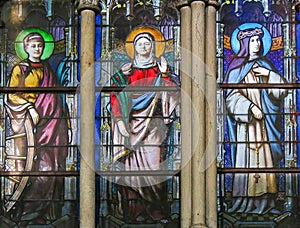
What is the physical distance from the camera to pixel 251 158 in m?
12.2

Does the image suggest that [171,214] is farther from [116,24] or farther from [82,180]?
[116,24]

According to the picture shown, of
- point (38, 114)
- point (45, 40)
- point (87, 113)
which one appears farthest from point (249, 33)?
point (38, 114)

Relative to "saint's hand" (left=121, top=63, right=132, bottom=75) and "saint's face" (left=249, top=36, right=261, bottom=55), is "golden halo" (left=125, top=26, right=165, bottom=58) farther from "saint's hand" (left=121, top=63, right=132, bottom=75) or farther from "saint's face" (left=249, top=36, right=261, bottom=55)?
"saint's face" (left=249, top=36, right=261, bottom=55)

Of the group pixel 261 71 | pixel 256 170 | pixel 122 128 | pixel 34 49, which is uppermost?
pixel 34 49

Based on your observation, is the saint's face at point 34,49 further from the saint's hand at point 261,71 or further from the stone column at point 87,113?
the saint's hand at point 261,71

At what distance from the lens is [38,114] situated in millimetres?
12359

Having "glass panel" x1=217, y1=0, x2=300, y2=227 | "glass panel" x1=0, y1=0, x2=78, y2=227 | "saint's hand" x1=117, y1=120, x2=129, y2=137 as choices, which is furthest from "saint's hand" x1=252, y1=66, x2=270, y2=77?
"glass panel" x1=0, y1=0, x2=78, y2=227

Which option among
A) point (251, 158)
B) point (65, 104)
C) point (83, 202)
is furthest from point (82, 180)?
point (251, 158)

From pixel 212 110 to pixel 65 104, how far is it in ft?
6.15

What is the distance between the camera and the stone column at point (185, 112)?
11.6 metres

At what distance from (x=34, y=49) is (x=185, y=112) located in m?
2.19

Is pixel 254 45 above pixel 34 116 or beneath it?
above

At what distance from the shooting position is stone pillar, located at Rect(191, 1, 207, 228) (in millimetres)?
11523

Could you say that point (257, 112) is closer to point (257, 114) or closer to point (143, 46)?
point (257, 114)
